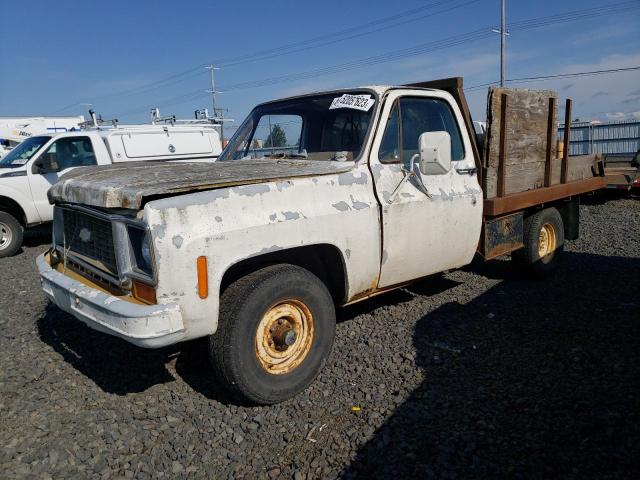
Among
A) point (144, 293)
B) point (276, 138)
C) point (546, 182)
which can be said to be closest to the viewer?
point (144, 293)

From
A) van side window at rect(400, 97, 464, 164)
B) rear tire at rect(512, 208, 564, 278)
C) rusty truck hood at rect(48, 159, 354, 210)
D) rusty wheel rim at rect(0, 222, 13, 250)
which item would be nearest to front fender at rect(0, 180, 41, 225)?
rusty wheel rim at rect(0, 222, 13, 250)

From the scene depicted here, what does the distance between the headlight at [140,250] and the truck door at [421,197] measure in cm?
165

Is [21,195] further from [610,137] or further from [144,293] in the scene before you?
[610,137]

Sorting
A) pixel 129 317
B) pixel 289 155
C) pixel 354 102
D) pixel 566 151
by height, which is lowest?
pixel 129 317

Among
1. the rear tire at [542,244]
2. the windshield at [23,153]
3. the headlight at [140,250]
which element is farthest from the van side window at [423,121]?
the windshield at [23,153]

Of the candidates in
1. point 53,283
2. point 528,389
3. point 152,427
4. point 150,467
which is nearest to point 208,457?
point 150,467

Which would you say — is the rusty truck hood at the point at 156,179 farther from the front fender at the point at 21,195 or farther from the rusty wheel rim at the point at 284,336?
the front fender at the point at 21,195

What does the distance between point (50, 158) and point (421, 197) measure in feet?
24.3

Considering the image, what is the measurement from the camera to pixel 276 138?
4.75 metres

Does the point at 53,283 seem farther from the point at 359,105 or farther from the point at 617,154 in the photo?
the point at 617,154

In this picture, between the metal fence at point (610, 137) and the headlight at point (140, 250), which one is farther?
the metal fence at point (610, 137)

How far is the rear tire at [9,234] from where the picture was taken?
8484 millimetres

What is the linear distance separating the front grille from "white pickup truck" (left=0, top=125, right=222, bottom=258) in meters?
5.62

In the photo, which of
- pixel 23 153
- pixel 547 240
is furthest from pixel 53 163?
pixel 547 240
